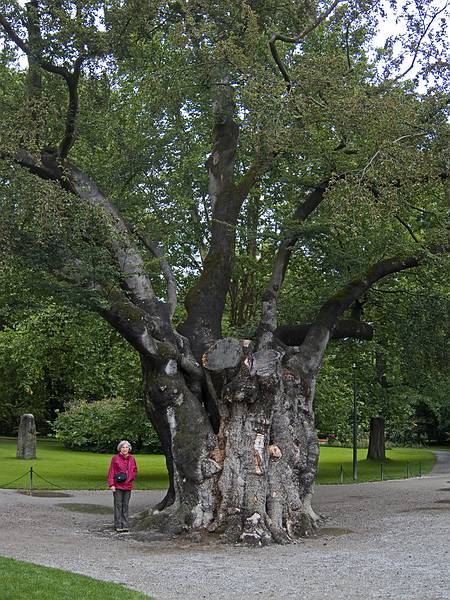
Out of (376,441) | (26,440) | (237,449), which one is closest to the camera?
(237,449)

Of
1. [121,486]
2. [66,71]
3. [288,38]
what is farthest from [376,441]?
[66,71]

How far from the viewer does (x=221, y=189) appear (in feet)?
59.6

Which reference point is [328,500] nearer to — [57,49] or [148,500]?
[148,500]

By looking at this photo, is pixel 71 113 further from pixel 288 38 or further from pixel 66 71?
pixel 288 38

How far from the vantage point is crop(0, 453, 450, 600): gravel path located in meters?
9.51

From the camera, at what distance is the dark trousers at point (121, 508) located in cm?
1494

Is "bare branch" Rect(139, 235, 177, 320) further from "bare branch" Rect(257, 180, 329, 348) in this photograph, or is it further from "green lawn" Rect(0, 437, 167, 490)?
"green lawn" Rect(0, 437, 167, 490)

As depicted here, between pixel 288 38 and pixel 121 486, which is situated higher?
pixel 288 38

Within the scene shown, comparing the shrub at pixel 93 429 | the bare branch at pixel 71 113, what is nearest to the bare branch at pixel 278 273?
the bare branch at pixel 71 113

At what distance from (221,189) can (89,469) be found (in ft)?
54.9

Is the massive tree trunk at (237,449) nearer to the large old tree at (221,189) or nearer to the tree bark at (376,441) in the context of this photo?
the large old tree at (221,189)

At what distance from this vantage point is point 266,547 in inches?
515

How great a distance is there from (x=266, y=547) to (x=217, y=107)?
10.1 metres

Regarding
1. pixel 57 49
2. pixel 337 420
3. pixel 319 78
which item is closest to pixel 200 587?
pixel 319 78
